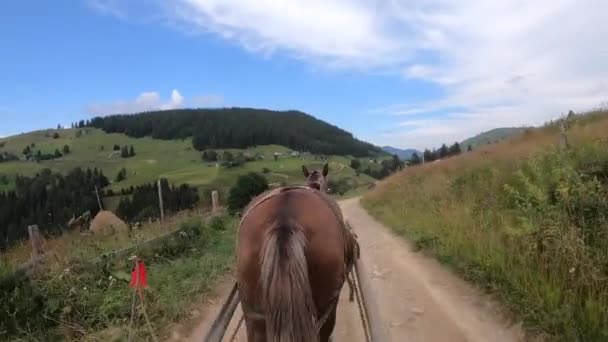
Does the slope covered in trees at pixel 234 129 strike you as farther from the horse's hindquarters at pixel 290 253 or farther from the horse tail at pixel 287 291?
the horse tail at pixel 287 291

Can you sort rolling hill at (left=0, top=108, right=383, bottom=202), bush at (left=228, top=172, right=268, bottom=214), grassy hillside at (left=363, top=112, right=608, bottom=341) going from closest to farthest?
grassy hillside at (left=363, top=112, right=608, bottom=341) → bush at (left=228, top=172, right=268, bottom=214) → rolling hill at (left=0, top=108, right=383, bottom=202)

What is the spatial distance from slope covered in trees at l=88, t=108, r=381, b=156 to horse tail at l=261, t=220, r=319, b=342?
136235mm

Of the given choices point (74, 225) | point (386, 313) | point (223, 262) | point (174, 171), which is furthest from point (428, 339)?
point (174, 171)

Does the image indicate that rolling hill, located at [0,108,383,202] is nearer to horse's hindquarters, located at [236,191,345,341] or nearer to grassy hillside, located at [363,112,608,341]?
grassy hillside, located at [363,112,608,341]

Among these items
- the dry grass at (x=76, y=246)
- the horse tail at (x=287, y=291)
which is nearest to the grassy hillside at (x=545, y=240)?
the horse tail at (x=287, y=291)

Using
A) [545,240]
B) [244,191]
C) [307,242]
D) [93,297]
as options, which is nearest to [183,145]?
[244,191]

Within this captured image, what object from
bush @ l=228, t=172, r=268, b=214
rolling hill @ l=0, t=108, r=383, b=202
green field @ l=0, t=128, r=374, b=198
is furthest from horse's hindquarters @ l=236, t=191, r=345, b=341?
rolling hill @ l=0, t=108, r=383, b=202

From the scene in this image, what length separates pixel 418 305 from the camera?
6.05 meters

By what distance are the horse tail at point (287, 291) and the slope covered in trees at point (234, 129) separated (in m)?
136

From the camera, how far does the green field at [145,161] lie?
96938 millimetres

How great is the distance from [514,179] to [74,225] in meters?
10.6

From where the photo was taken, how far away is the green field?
318 feet

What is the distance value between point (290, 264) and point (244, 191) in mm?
13794

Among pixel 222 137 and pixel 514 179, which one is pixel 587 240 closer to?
pixel 514 179
